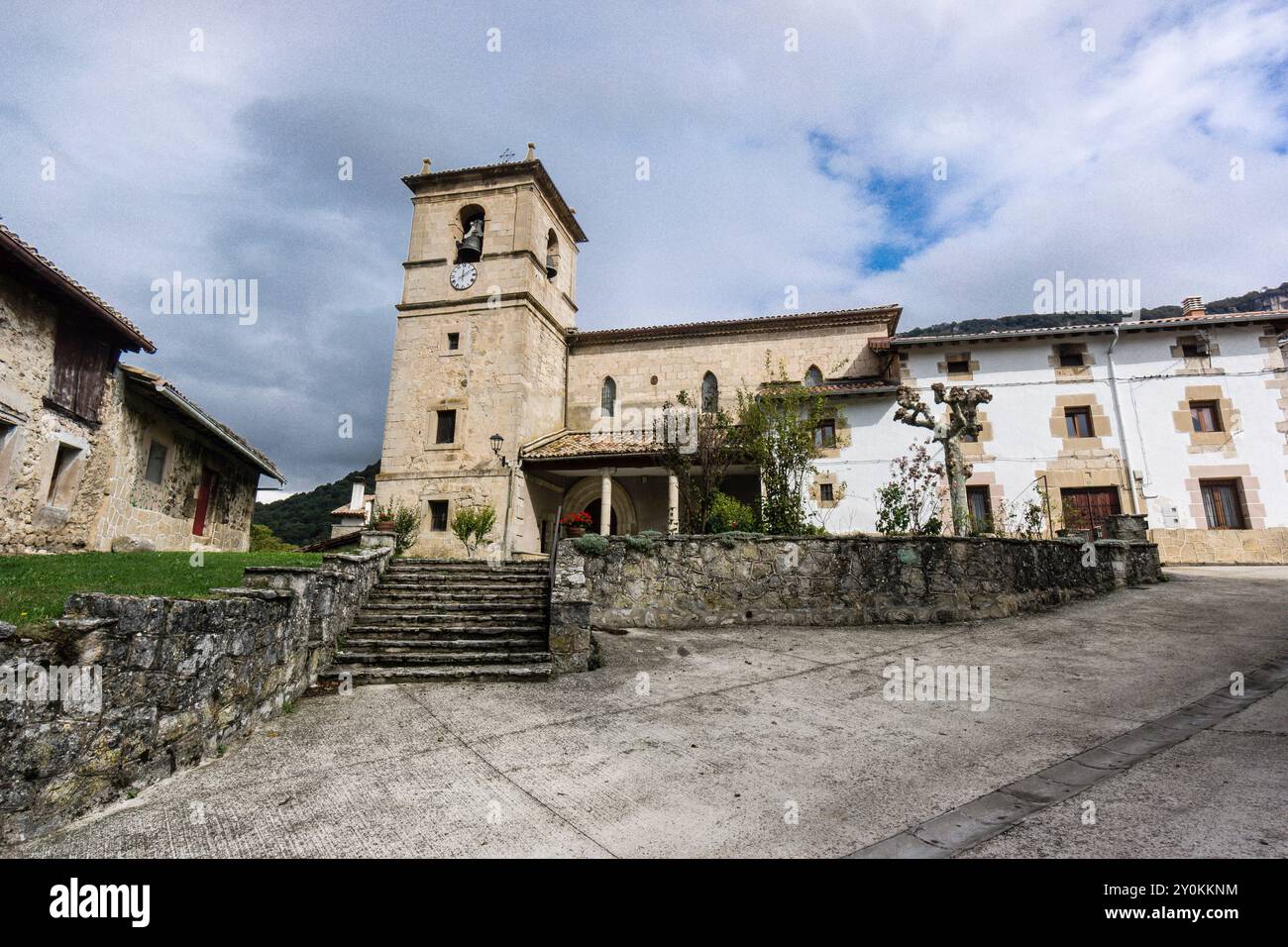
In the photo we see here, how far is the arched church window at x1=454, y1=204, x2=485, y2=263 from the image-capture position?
1983 cm

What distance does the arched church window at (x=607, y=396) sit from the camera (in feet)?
71.6

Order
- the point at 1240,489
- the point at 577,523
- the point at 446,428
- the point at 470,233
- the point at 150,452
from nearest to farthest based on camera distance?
1. the point at 577,523
2. the point at 150,452
3. the point at 1240,489
4. the point at 446,428
5. the point at 470,233

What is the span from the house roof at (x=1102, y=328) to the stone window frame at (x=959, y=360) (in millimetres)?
452

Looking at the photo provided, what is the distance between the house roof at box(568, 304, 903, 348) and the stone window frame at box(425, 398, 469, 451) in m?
5.66

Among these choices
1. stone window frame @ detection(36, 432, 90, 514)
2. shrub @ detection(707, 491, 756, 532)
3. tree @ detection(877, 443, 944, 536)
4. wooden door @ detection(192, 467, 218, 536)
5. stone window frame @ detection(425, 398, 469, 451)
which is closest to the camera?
stone window frame @ detection(36, 432, 90, 514)

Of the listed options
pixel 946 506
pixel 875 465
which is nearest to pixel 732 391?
pixel 875 465

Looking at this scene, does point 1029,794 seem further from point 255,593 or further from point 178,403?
point 178,403

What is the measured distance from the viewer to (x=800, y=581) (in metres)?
9.43

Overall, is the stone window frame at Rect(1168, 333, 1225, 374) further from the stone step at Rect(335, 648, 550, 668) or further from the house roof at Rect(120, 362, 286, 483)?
the house roof at Rect(120, 362, 286, 483)

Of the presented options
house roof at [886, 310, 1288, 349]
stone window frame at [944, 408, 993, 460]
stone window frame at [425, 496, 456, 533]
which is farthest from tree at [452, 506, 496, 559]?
stone window frame at [944, 408, 993, 460]

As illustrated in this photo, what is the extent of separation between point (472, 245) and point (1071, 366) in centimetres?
2012

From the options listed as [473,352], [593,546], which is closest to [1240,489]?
[593,546]
